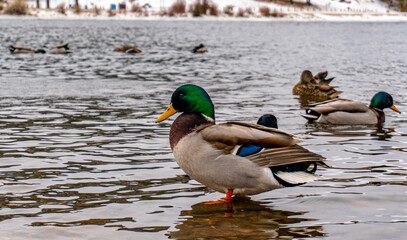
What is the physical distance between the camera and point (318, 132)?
369 inches

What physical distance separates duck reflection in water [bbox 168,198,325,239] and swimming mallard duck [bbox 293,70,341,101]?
8300 mm

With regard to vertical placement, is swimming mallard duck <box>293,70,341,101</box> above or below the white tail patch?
below

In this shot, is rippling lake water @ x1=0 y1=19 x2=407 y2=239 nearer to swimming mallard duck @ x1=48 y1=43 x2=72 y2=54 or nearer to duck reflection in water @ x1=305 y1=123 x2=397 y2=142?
duck reflection in water @ x1=305 y1=123 x2=397 y2=142

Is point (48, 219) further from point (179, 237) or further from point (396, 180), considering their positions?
point (396, 180)

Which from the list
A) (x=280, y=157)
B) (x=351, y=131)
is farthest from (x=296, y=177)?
(x=351, y=131)

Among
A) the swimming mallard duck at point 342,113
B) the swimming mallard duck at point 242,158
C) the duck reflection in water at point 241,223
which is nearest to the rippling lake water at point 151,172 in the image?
the duck reflection in water at point 241,223

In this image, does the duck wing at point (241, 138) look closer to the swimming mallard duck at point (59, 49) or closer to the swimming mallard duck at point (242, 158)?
the swimming mallard duck at point (242, 158)

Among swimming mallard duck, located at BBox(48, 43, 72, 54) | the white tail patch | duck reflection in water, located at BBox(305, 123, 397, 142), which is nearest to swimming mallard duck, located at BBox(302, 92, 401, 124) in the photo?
duck reflection in water, located at BBox(305, 123, 397, 142)

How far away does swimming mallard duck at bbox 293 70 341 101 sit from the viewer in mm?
13633

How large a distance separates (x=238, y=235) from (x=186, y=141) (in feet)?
2.91

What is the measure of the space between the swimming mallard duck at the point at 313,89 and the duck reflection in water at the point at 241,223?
8300 millimetres

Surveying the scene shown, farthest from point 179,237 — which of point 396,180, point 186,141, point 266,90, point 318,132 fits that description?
point 266,90

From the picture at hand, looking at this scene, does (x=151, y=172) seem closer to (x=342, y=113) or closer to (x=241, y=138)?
(x=241, y=138)

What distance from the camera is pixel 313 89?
45.4 ft
